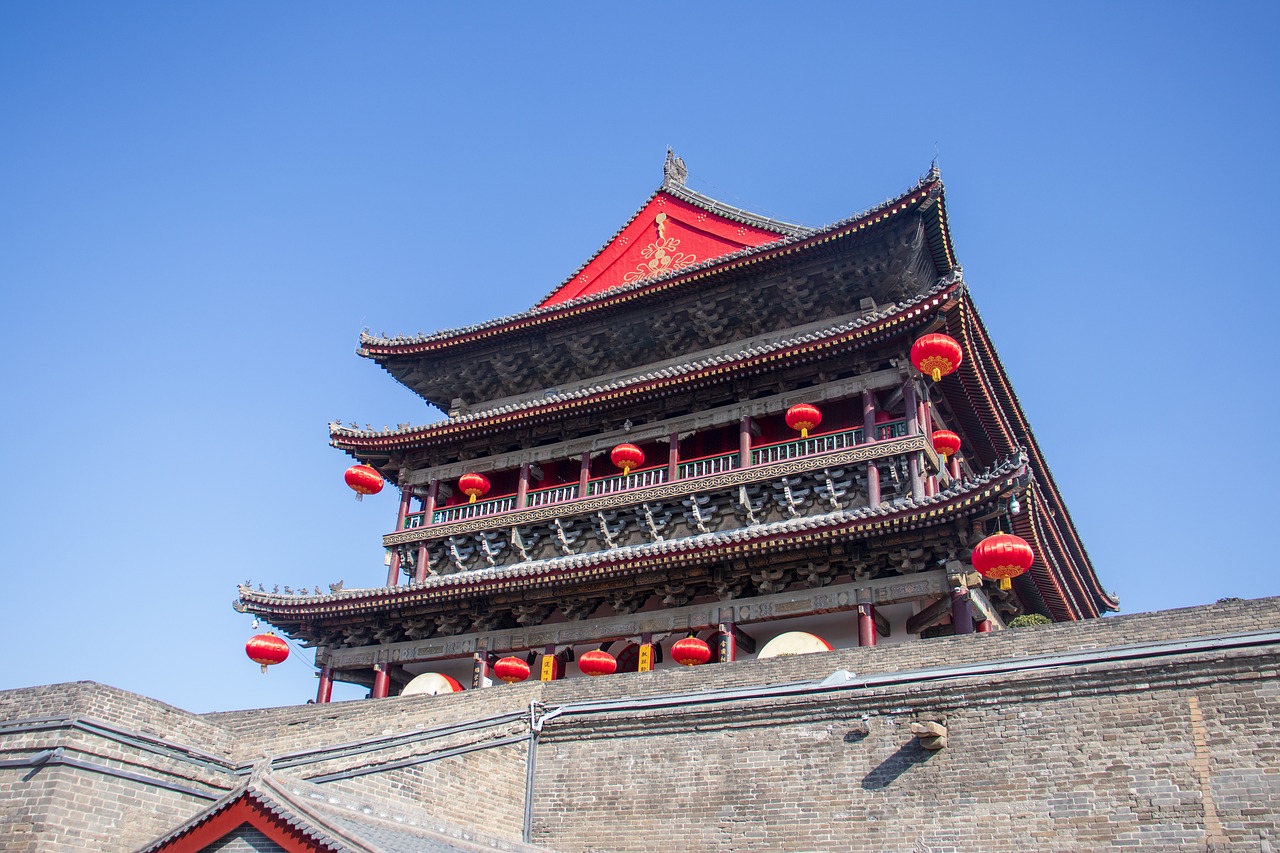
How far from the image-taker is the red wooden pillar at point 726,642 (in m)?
15.6

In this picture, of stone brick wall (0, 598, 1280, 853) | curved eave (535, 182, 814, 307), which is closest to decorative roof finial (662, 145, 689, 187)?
curved eave (535, 182, 814, 307)

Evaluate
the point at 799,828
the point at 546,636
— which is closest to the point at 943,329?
the point at 546,636

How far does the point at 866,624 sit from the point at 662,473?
5037 mm

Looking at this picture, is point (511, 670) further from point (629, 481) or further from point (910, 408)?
point (910, 408)

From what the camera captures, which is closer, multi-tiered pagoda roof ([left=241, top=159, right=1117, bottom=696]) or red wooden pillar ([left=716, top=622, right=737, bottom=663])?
red wooden pillar ([left=716, top=622, right=737, bottom=663])

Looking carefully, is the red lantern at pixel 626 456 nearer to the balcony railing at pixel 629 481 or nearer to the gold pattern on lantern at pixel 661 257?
the balcony railing at pixel 629 481

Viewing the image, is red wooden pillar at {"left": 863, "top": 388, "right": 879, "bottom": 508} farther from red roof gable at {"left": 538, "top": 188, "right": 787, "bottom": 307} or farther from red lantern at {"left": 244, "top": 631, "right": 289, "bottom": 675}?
red lantern at {"left": 244, "top": 631, "right": 289, "bottom": 675}

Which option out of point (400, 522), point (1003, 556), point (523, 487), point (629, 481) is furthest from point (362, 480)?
point (1003, 556)

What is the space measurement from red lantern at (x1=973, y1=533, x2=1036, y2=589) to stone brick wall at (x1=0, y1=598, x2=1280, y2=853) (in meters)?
2.74

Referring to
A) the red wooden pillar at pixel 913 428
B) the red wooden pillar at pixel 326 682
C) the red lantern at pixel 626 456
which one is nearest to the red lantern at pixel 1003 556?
the red wooden pillar at pixel 913 428

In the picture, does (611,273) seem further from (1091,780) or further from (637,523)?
(1091,780)

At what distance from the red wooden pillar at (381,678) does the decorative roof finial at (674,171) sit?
11.7m

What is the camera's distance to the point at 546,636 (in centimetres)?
1741

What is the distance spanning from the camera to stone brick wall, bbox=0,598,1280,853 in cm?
922
